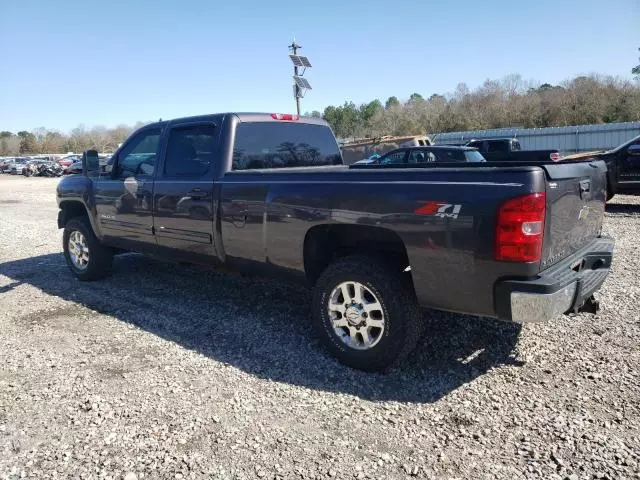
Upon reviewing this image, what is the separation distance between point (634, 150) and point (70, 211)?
1141 cm

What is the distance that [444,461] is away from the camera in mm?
2688

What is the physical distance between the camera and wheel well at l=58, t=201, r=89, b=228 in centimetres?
674

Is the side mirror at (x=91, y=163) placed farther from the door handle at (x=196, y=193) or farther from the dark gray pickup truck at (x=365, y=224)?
the door handle at (x=196, y=193)

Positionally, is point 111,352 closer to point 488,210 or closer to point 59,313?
point 59,313

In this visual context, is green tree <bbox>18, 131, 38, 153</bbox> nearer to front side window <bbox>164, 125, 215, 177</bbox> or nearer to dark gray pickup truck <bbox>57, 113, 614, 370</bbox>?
dark gray pickup truck <bbox>57, 113, 614, 370</bbox>

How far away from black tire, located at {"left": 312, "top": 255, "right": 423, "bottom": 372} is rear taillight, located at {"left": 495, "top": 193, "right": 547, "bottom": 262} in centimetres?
78

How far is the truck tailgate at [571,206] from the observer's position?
3.08m

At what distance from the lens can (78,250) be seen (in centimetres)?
659

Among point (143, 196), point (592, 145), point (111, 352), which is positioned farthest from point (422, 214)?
point (592, 145)

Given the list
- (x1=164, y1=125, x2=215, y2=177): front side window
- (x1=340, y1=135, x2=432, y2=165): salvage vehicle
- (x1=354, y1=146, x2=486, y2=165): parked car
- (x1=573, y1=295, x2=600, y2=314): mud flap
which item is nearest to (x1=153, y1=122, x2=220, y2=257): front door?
(x1=164, y1=125, x2=215, y2=177): front side window

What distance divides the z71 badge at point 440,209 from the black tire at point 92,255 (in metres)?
4.61

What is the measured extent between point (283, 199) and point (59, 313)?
299cm

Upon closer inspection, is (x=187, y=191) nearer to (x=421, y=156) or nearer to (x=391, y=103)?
(x=421, y=156)

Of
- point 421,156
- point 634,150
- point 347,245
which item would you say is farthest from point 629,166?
point 347,245
